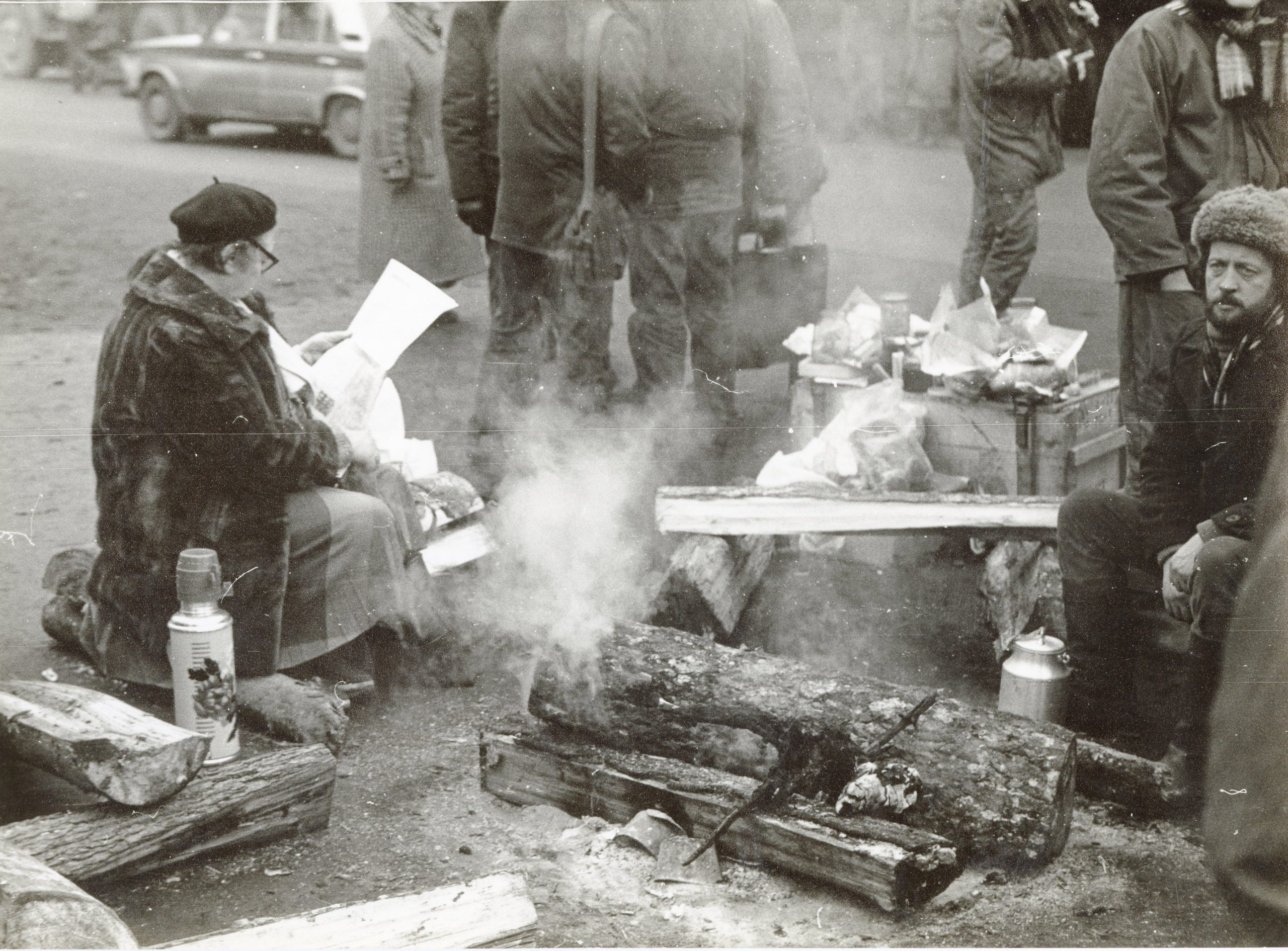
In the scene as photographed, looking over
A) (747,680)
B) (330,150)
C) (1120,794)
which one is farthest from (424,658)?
(330,150)

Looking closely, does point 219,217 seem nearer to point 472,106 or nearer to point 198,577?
point 198,577

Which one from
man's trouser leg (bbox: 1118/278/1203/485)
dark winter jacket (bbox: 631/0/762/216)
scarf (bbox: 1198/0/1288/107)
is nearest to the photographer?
scarf (bbox: 1198/0/1288/107)

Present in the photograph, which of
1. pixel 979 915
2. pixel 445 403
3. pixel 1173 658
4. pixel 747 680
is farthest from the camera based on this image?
pixel 445 403

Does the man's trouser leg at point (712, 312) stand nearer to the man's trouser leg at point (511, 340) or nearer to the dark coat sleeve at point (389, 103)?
the man's trouser leg at point (511, 340)

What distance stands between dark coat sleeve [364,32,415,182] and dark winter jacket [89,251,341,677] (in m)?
2.40

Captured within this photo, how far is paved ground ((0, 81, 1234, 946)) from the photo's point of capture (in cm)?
271

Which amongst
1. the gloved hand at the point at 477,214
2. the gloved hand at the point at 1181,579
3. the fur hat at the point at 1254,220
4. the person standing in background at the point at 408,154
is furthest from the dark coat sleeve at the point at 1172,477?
the person standing in background at the point at 408,154

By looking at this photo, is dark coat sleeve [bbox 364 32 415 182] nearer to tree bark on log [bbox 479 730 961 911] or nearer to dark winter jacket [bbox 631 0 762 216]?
dark winter jacket [bbox 631 0 762 216]

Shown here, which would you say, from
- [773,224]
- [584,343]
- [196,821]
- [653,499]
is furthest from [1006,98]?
[196,821]

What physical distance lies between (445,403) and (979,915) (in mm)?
3713

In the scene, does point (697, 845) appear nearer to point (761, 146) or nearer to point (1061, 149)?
point (761, 146)

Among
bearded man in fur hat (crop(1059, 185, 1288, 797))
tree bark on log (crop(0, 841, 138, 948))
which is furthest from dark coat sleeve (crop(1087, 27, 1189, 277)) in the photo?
tree bark on log (crop(0, 841, 138, 948))

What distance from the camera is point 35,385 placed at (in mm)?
5781

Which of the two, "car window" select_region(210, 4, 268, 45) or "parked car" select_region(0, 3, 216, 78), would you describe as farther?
"car window" select_region(210, 4, 268, 45)
